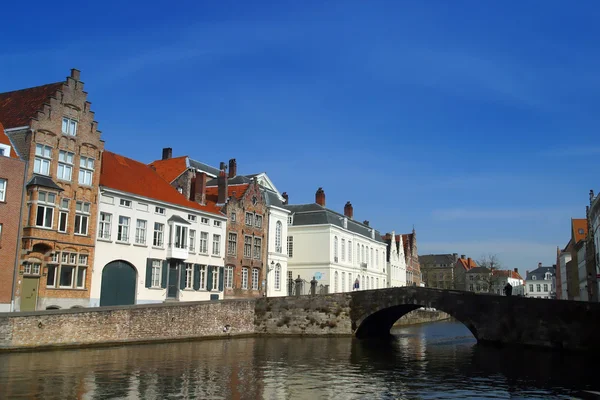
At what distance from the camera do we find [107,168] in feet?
115

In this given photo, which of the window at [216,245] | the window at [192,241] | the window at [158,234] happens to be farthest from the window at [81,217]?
the window at [216,245]

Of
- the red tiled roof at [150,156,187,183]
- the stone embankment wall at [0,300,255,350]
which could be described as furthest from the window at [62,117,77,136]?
the red tiled roof at [150,156,187,183]

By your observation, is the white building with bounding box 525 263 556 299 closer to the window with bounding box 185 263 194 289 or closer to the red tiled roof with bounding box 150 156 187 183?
the red tiled roof with bounding box 150 156 187 183

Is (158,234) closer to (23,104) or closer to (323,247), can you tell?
(23,104)

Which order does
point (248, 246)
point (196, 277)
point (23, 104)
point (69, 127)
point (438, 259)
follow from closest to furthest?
point (69, 127), point (23, 104), point (196, 277), point (248, 246), point (438, 259)

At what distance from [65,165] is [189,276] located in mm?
11462

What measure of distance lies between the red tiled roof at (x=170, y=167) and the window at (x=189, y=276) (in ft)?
28.7

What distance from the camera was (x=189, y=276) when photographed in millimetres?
38125

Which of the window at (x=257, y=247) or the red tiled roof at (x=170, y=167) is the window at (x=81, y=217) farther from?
the window at (x=257, y=247)

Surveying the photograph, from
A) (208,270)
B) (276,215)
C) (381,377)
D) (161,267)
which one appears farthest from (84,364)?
(276,215)

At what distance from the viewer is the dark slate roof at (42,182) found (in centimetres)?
2790

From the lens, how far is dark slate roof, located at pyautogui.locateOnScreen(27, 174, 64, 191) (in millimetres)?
27900

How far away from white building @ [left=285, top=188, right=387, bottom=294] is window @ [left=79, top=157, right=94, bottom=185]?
23.5 metres

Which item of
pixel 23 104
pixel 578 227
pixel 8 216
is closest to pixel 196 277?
pixel 8 216
